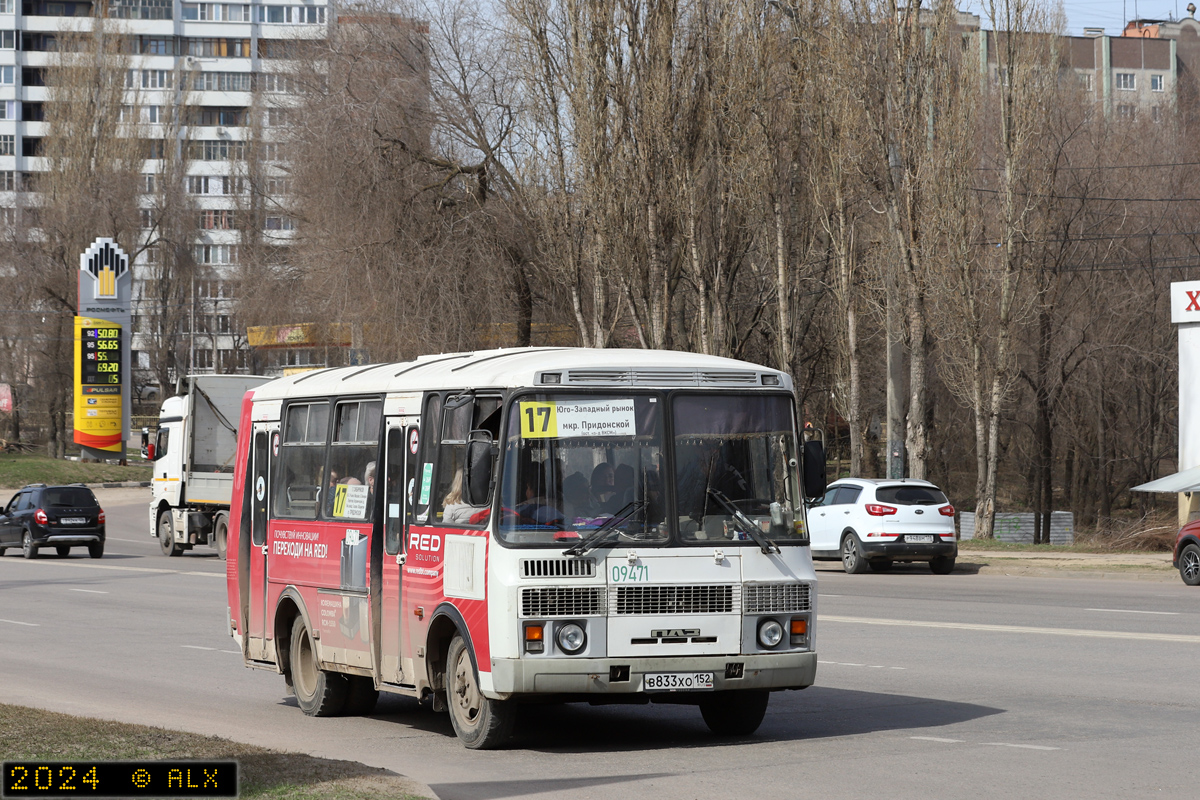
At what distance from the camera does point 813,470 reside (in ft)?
34.0

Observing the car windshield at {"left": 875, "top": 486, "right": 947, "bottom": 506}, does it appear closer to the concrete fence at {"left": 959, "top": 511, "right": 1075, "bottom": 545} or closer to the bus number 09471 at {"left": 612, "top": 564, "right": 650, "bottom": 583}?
the concrete fence at {"left": 959, "top": 511, "right": 1075, "bottom": 545}

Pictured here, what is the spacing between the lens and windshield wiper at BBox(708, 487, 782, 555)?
392 inches

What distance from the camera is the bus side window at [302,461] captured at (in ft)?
39.8

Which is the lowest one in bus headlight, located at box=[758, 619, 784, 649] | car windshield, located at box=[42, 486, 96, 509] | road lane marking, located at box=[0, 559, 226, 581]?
road lane marking, located at box=[0, 559, 226, 581]

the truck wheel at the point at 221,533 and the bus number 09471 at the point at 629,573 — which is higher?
the bus number 09471 at the point at 629,573

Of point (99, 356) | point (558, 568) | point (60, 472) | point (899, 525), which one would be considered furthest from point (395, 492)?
point (99, 356)

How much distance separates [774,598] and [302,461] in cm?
442

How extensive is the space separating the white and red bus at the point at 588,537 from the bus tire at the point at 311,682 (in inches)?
31.8

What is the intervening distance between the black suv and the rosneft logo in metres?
34.0

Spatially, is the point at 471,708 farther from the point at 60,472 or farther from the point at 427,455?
the point at 60,472

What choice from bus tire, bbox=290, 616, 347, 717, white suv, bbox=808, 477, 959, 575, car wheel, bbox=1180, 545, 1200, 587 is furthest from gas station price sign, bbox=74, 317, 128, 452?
bus tire, bbox=290, 616, 347, 717

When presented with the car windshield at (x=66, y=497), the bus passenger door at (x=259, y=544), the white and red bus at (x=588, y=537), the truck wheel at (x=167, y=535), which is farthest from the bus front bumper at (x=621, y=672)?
the car windshield at (x=66, y=497)

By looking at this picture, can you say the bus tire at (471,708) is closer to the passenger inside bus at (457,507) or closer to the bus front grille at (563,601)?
the bus front grille at (563,601)

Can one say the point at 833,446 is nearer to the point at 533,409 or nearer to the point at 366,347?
the point at 366,347
